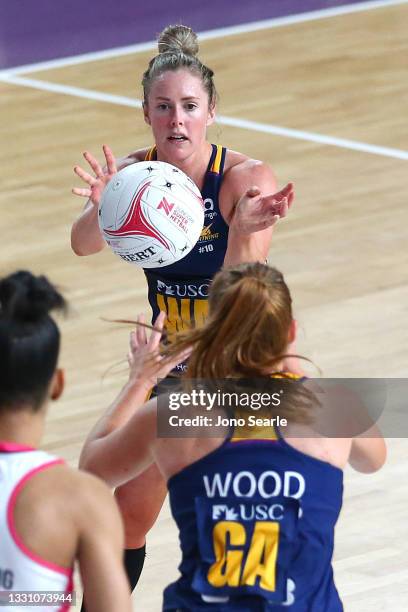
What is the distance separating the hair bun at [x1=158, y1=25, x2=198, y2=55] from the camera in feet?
14.8

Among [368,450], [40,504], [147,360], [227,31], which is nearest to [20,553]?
[40,504]

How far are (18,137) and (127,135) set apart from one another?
2.63 ft

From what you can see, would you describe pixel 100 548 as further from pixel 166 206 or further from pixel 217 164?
pixel 217 164

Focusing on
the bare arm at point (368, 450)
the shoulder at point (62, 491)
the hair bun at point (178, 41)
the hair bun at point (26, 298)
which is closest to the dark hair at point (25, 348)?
the hair bun at point (26, 298)

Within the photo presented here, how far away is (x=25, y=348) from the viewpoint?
244 centimetres

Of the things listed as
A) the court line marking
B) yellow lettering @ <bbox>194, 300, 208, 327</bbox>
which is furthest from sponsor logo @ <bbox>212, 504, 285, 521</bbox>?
the court line marking

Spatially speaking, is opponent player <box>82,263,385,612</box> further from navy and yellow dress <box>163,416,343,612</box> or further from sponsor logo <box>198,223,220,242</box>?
sponsor logo <box>198,223,220,242</box>

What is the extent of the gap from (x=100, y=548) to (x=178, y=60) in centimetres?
232

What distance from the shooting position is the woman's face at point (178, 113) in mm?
4316

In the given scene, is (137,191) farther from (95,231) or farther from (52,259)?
(52,259)

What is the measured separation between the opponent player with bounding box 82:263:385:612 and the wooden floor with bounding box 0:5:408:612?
709 mm

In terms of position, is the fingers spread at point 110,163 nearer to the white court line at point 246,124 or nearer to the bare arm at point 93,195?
the bare arm at point 93,195

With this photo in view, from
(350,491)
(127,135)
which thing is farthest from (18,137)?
(350,491)

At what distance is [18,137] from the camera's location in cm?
994
